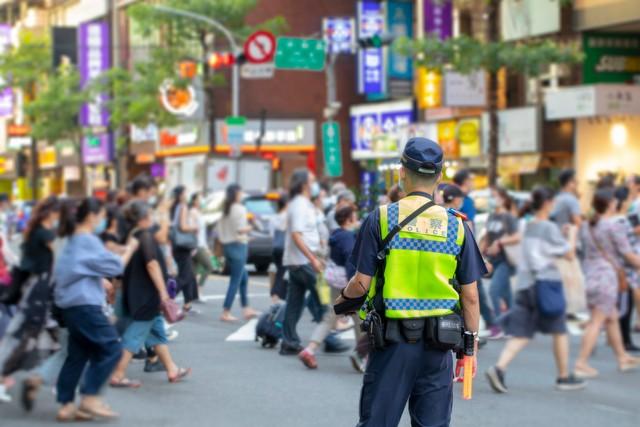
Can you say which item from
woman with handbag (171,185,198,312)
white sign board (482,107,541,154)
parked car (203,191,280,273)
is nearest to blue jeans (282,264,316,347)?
woman with handbag (171,185,198,312)

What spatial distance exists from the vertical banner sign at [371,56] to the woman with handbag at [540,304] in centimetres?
3697

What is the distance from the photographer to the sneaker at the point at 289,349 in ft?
44.0

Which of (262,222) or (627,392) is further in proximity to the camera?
(262,222)

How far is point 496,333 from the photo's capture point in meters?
14.7

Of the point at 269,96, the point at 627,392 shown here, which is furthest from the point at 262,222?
the point at 269,96

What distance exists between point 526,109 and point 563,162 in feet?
6.26

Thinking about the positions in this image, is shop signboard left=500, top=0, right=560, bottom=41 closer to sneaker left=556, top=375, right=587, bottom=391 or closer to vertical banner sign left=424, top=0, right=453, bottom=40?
vertical banner sign left=424, top=0, right=453, bottom=40

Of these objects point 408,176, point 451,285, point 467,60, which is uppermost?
Result: point 467,60

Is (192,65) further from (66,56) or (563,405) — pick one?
(563,405)

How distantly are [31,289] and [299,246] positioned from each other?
343 centimetres

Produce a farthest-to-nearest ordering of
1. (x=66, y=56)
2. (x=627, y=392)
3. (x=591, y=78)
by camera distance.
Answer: (x=66, y=56), (x=591, y=78), (x=627, y=392)

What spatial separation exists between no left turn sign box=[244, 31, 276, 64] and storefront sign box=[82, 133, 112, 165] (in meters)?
32.8

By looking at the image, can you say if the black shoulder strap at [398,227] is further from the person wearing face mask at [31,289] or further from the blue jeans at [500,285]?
the blue jeans at [500,285]

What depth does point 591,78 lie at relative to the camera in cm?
3597
